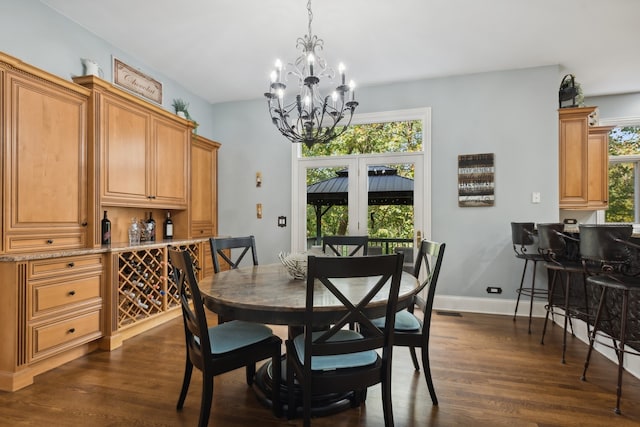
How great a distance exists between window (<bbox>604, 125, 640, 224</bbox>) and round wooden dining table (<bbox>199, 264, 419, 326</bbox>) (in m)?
4.49

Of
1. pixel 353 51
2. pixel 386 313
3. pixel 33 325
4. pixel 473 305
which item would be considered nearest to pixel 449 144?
pixel 353 51

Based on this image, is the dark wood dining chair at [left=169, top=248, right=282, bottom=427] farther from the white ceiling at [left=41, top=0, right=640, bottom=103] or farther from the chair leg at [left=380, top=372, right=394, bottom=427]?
the white ceiling at [left=41, top=0, right=640, bottom=103]

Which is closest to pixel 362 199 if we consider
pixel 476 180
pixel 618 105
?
pixel 476 180

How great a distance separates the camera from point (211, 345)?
1795 mm

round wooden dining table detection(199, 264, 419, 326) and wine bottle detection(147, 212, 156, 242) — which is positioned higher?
wine bottle detection(147, 212, 156, 242)

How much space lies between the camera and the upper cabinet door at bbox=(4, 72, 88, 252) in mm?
2344

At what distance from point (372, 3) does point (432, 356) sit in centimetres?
293

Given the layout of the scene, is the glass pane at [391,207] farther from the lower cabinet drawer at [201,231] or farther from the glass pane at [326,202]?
the lower cabinet drawer at [201,231]

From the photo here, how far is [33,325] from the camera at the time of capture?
2.33 metres

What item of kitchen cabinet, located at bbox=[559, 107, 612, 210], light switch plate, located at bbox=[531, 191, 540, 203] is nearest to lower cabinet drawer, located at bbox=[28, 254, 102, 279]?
light switch plate, located at bbox=[531, 191, 540, 203]

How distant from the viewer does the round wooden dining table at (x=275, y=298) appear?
5.08 ft

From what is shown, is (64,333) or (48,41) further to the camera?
(48,41)

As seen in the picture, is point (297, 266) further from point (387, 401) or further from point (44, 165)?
point (44, 165)

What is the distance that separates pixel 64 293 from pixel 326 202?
2991 millimetres
